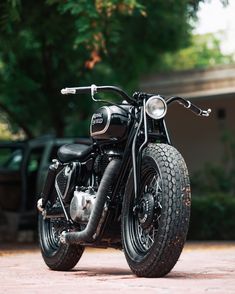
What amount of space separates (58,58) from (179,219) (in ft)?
41.7

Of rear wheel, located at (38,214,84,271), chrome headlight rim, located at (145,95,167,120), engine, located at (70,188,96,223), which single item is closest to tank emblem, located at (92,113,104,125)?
chrome headlight rim, located at (145,95,167,120)

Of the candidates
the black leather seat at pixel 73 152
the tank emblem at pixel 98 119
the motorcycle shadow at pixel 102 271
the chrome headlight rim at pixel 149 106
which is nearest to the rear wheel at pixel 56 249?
the motorcycle shadow at pixel 102 271

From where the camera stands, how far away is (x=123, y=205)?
688cm

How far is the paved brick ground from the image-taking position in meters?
5.80

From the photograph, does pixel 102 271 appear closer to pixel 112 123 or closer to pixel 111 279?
pixel 111 279

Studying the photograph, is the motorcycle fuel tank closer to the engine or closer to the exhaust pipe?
the exhaust pipe

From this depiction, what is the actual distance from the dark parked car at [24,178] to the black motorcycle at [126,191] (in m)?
7.93

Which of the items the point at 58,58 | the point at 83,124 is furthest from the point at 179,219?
the point at 83,124

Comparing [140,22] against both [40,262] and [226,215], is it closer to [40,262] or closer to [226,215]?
[226,215]

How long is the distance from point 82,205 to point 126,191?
1.95ft

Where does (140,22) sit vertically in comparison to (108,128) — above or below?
above

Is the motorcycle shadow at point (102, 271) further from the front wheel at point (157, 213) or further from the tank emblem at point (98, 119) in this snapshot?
the tank emblem at point (98, 119)

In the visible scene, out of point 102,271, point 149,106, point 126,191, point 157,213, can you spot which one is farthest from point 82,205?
point 149,106

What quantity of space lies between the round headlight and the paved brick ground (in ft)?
3.97
